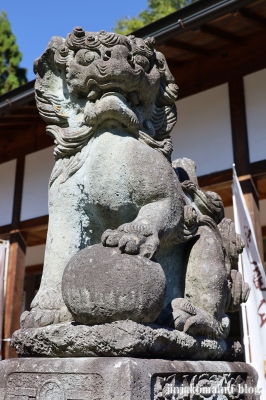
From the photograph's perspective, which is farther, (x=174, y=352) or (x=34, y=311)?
(x=34, y=311)

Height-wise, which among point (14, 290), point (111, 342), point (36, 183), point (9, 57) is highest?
point (9, 57)

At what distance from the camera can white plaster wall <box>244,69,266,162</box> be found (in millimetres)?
5051

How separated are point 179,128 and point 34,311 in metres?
4.33

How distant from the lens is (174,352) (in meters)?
1.70

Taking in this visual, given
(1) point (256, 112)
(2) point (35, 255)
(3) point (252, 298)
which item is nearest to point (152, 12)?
(2) point (35, 255)

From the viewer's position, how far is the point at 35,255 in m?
9.03

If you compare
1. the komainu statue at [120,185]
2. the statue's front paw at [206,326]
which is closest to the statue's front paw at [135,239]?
the komainu statue at [120,185]

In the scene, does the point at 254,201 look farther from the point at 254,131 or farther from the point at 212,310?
the point at 212,310

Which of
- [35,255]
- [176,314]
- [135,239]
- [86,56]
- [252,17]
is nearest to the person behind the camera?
[135,239]

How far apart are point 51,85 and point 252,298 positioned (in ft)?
9.56

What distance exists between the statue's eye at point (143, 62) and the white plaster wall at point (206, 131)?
331 centimetres

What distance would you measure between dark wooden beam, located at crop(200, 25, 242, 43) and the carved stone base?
3765 millimetres

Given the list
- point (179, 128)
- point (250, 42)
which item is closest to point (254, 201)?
point (179, 128)

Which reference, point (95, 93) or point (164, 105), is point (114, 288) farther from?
point (164, 105)
